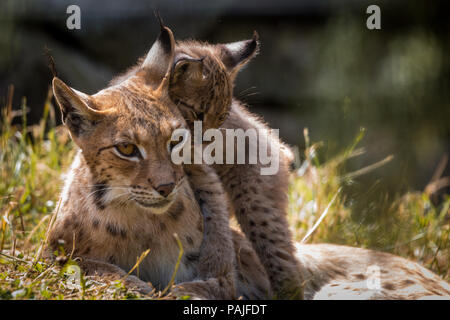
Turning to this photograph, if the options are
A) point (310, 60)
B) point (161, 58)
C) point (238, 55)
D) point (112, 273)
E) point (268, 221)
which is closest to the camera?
point (112, 273)

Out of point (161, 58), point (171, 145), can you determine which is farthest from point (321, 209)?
point (171, 145)

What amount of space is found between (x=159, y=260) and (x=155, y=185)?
0.54 m

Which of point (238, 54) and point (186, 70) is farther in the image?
point (238, 54)

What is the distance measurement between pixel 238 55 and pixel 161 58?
3.53 feet

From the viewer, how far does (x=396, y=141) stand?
17.7 ft

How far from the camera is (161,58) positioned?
344 cm

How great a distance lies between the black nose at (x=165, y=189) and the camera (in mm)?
2781

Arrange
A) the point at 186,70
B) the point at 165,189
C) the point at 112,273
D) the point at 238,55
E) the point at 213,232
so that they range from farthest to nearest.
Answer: the point at 238,55
the point at 186,70
the point at 213,232
the point at 112,273
the point at 165,189

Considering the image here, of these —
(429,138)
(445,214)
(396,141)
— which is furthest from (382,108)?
(445,214)

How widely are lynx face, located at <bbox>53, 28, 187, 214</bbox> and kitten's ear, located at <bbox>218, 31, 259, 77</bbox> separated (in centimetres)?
136

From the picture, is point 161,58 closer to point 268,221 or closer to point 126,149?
point 126,149

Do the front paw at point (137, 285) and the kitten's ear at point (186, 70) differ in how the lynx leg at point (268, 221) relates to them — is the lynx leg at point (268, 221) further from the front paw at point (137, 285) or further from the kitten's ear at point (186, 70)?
the front paw at point (137, 285)

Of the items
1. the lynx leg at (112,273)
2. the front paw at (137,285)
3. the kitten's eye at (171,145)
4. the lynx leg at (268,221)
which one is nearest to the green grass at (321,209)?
the lynx leg at (268,221)

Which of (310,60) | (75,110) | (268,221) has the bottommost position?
(268,221)
